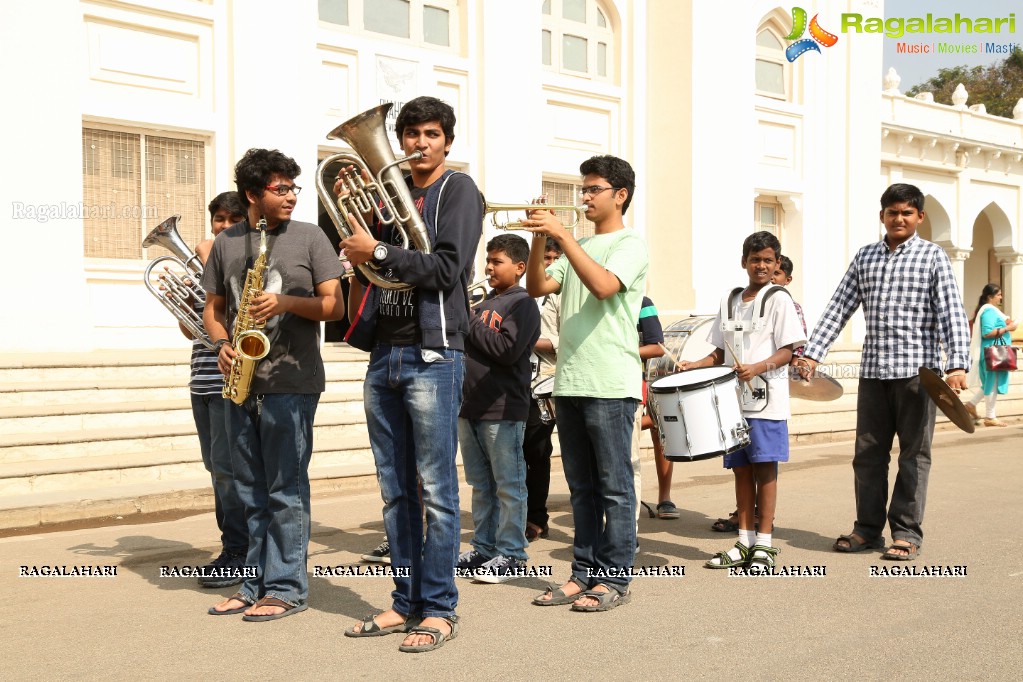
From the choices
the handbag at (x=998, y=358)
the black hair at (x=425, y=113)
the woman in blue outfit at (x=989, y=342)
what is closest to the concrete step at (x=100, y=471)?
the black hair at (x=425, y=113)

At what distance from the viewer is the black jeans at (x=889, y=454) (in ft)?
22.1

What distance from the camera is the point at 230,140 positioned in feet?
44.3

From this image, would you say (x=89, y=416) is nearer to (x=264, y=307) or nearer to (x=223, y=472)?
(x=223, y=472)

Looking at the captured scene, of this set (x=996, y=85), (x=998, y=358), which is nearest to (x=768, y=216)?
(x=998, y=358)

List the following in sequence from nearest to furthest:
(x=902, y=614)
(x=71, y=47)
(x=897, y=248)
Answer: (x=902, y=614), (x=897, y=248), (x=71, y=47)

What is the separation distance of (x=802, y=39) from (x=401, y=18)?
895 centimetres

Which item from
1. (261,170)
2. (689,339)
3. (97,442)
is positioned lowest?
(97,442)

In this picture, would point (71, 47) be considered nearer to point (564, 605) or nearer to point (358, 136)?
point (358, 136)

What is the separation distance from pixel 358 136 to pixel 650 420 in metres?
4.62

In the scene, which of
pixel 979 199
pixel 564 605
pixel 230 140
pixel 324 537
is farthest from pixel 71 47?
pixel 979 199

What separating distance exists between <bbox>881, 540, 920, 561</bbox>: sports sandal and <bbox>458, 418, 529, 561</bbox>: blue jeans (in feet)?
7.63

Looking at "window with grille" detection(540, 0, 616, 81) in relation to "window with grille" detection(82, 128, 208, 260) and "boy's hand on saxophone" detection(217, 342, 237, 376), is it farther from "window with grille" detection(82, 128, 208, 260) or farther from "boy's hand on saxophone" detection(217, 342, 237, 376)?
"boy's hand on saxophone" detection(217, 342, 237, 376)

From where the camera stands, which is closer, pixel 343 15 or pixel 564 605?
pixel 564 605

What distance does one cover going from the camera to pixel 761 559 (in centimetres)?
630
